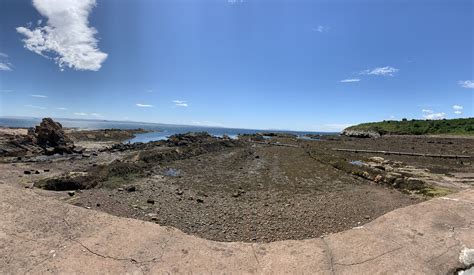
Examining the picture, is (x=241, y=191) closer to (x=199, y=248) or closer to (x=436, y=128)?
(x=199, y=248)

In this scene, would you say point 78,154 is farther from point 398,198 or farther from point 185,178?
point 398,198

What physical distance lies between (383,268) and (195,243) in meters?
5.04

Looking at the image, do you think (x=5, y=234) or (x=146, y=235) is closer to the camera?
(x=5, y=234)

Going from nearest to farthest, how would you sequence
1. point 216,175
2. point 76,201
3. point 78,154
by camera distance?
point 76,201 → point 216,175 → point 78,154

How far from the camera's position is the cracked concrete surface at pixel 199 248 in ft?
22.2

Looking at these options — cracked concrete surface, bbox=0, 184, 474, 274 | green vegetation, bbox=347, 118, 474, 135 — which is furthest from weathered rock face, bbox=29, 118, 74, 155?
green vegetation, bbox=347, 118, 474, 135

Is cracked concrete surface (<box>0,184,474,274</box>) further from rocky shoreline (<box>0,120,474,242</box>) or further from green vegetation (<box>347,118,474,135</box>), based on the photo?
green vegetation (<box>347,118,474,135</box>)

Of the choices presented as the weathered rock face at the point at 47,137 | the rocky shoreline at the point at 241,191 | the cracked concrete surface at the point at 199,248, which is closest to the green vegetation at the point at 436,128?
the rocky shoreline at the point at 241,191

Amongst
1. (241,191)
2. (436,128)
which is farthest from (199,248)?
(436,128)

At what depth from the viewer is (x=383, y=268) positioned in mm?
6777

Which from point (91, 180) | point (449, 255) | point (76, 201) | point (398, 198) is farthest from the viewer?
point (91, 180)

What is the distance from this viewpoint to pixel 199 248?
7938 millimetres

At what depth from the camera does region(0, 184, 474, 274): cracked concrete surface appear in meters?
6.78

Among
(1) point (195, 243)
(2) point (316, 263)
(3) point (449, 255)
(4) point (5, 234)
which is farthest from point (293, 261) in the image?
(4) point (5, 234)
